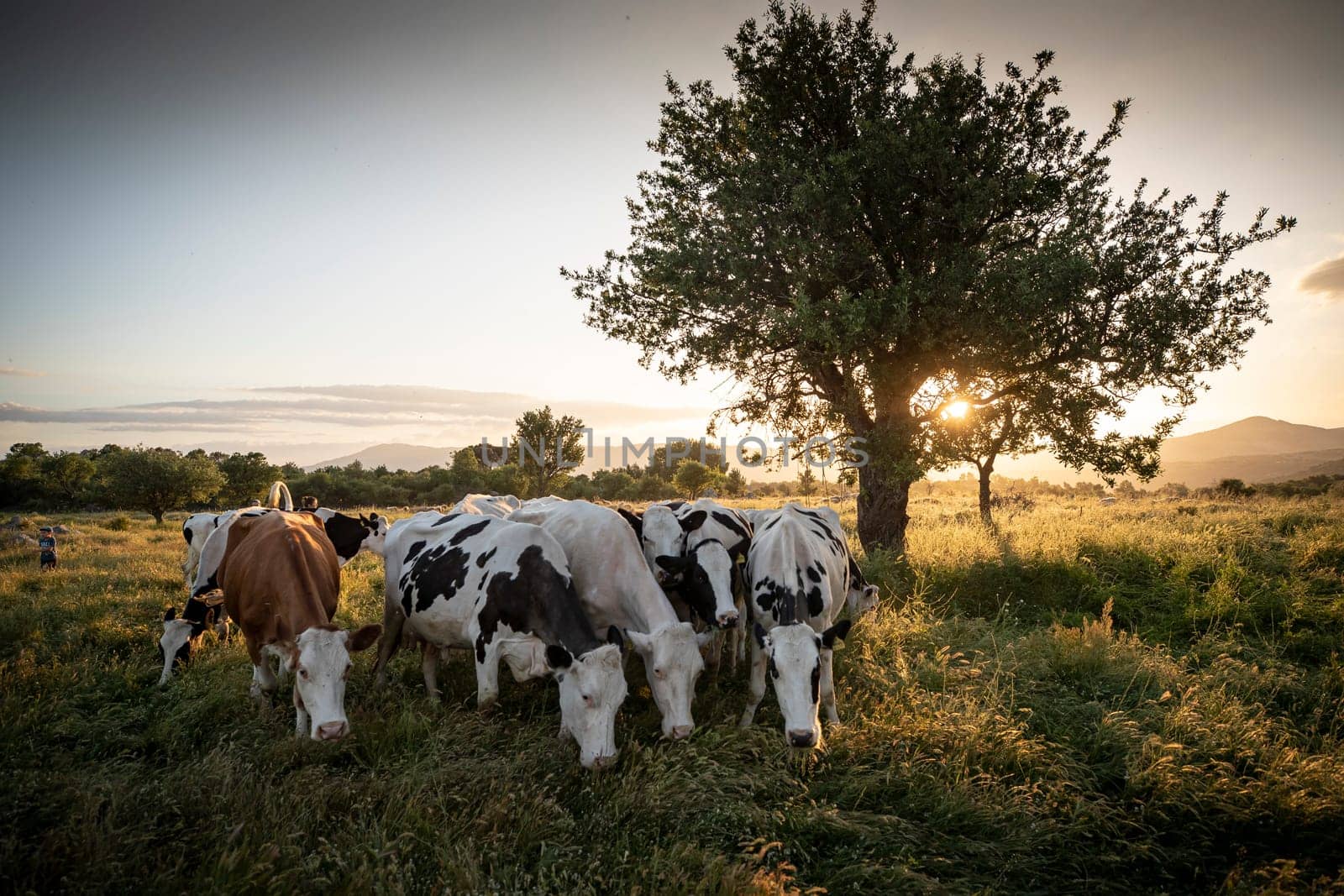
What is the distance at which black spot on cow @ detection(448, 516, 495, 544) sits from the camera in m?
7.40

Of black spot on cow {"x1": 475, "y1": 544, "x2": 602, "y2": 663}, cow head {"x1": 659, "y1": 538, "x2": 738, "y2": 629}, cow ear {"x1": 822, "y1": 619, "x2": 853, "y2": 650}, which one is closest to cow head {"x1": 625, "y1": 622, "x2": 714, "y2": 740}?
black spot on cow {"x1": 475, "y1": 544, "x2": 602, "y2": 663}

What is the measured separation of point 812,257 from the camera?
37.9 ft

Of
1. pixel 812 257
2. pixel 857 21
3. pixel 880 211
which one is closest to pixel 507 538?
pixel 812 257

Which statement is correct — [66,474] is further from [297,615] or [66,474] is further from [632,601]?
[632,601]

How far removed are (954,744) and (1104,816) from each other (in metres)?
1.18

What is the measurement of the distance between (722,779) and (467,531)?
13.5ft

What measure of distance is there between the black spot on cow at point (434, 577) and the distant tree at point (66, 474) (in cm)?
6557

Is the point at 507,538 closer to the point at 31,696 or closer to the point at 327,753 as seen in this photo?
the point at 327,753

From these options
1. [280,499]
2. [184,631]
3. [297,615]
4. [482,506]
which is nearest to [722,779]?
[297,615]

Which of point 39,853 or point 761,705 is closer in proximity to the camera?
point 39,853

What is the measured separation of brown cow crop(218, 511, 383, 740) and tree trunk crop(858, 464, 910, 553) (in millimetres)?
10257

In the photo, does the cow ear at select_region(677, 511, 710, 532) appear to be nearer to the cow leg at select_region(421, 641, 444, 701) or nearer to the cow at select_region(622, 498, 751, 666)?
the cow at select_region(622, 498, 751, 666)

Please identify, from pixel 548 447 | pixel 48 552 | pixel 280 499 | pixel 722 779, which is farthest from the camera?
pixel 548 447

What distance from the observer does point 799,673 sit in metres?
5.71
